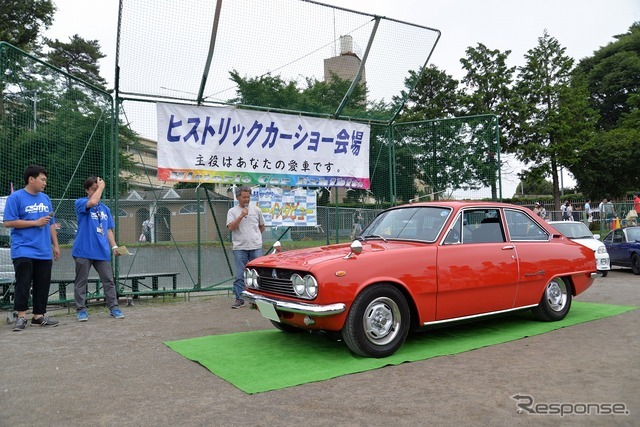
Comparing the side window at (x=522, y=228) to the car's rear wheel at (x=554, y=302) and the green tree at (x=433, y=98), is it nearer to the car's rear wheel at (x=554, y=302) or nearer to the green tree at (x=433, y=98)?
the car's rear wheel at (x=554, y=302)

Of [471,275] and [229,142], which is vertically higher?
[229,142]

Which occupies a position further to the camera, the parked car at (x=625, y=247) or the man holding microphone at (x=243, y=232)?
the parked car at (x=625, y=247)

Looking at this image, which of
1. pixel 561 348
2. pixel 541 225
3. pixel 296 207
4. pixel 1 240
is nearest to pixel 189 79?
pixel 296 207

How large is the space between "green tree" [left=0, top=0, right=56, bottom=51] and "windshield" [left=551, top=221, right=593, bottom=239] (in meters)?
30.5

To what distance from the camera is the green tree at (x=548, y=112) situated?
3459cm

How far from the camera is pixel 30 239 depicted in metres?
6.04

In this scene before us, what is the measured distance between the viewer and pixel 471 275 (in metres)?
5.19

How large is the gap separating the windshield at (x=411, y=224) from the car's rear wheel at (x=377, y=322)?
919 millimetres

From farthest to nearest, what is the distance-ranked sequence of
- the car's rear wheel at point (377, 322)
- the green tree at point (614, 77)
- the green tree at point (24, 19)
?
the green tree at point (614, 77) → the green tree at point (24, 19) → the car's rear wheel at point (377, 322)

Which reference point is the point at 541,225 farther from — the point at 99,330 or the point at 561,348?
the point at 99,330

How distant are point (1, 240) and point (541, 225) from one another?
8187mm

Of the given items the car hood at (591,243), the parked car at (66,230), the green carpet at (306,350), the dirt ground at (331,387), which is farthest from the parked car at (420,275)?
the car hood at (591,243)

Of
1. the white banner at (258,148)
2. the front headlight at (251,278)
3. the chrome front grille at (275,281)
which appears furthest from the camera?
the white banner at (258,148)

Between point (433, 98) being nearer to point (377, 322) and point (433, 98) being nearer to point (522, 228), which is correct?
point (522, 228)
